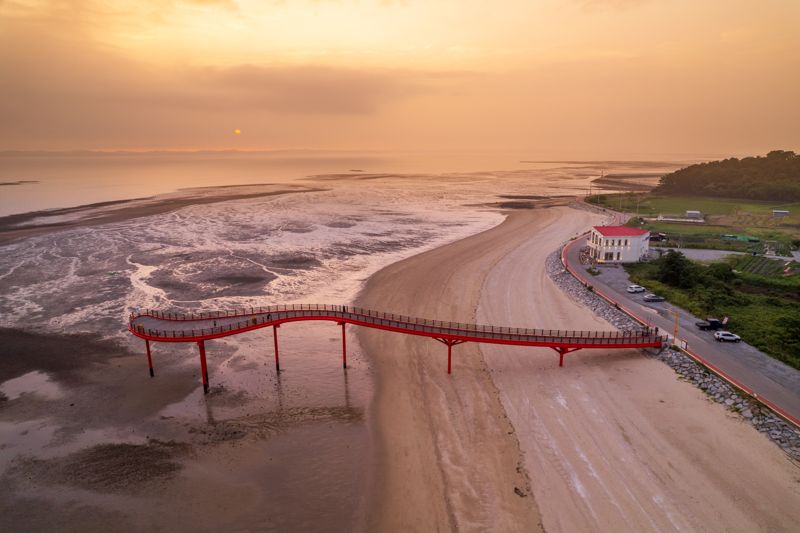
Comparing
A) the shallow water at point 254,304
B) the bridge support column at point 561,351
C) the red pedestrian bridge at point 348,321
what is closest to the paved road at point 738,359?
the red pedestrian bridge at point 348,321

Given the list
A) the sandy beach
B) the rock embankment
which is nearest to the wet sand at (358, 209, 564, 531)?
the sandy beach

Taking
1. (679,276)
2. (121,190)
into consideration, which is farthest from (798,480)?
(121,190)

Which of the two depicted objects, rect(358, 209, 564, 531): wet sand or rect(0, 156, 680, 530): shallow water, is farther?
rect(0, 156, 680, 530): shallow water

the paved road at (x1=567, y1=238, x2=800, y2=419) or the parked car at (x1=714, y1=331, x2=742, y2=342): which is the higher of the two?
the parked car at (x1=714, y1=331, x2=742, y2=342)

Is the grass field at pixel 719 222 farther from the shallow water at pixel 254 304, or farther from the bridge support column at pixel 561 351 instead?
the bridge support column at pixel 561 351

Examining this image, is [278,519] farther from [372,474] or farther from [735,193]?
[735,193]

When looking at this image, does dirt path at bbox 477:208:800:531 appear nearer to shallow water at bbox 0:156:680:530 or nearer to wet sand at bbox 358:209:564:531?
wet sand at bbox 358:209:564:531
